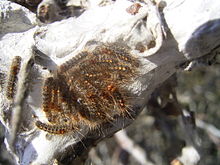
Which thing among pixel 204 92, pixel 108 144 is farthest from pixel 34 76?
pixel 204 92

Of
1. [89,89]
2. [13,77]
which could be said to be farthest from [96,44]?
[13,77]

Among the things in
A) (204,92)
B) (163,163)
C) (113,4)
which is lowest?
(163,163)

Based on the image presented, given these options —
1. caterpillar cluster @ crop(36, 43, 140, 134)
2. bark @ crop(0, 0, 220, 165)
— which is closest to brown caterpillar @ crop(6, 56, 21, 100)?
bark @ crop(0, 0, 220, 165)

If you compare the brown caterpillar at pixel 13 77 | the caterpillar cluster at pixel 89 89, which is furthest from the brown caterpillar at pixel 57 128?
the brown caterpillar at pixel 13 77

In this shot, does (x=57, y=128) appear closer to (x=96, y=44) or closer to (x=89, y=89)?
(x=89, y=89)

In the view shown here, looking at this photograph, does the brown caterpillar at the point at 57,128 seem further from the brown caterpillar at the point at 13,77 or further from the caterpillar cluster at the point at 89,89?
the brown caterpillar at the point at 13,77

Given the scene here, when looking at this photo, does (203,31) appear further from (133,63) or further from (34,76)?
(34,76)

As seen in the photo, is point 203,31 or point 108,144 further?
point 108,144

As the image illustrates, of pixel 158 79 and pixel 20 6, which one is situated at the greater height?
pixel 20 6
